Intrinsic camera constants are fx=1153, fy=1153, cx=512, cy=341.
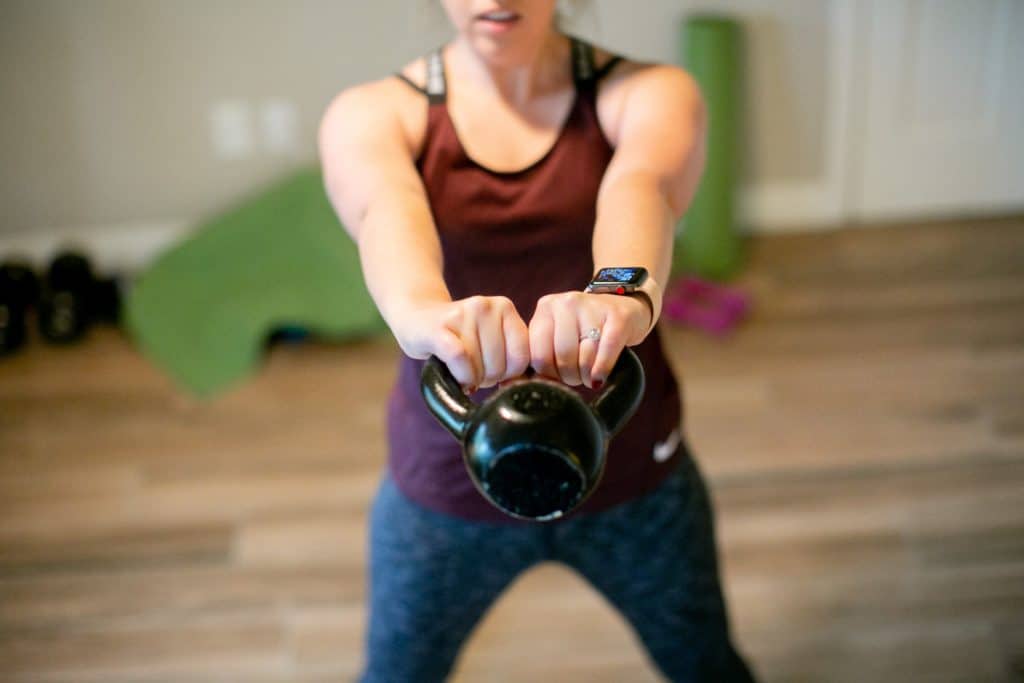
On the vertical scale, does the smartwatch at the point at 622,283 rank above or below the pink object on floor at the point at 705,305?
above

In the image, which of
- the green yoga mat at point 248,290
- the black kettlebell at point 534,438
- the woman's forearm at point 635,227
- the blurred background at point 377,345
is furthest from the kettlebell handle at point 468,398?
the green yoga mat at point 248,290

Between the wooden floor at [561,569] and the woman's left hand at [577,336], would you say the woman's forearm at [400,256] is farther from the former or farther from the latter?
the wooden floor at [561,569]

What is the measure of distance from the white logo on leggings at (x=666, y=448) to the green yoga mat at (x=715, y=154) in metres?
1.88

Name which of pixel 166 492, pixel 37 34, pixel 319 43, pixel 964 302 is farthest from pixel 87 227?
pixel 964 302

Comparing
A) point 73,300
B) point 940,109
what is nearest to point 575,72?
point 73,300

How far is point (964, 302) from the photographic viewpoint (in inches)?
110

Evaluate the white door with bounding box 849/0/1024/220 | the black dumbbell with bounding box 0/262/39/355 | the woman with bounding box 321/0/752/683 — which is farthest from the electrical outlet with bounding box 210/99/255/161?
the woman with bounding box 321/0/752/683

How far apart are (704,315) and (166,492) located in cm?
129

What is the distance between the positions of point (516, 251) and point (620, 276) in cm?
21

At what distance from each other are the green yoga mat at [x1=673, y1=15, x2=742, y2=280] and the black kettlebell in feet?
7.46

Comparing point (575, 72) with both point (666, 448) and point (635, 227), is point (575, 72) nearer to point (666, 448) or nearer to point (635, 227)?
point (635, 227)

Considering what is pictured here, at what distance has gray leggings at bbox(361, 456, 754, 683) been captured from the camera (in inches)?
45.9

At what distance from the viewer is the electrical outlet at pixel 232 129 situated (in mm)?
3117

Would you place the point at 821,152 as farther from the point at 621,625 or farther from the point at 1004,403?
the point at 621,625
